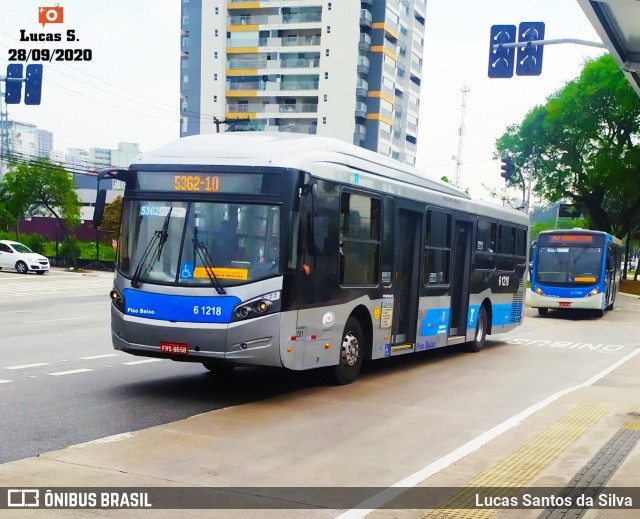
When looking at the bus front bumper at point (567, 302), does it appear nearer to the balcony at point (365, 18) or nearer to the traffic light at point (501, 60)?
the traffic light at point (501, 60)

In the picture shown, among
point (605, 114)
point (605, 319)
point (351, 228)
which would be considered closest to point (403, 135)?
point (605, 114)

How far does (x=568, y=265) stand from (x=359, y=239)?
21171 mm

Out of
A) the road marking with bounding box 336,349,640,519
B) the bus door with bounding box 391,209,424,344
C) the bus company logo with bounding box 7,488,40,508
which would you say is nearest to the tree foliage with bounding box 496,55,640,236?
the bus door with bounding box 391,209,424,344

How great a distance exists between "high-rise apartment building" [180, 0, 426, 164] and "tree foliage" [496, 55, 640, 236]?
2789 cm

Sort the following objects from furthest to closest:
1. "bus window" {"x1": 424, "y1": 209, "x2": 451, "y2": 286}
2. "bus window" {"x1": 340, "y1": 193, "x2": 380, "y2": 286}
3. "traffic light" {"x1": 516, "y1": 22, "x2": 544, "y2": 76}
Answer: "traffic light" {"x1": 516, "y1": 22, "x2": 544, "y2": 76} → "bus window" {"x1": 424, "y1": 209, "x2": 451, "y2": 286} → "bus window" {"x1": 340, "y1": 193, "x2": 380, "y2": 286}

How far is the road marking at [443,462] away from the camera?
20.4 feet

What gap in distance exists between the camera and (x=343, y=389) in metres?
11.6

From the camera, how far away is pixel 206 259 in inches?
399

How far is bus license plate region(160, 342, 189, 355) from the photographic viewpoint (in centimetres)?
998

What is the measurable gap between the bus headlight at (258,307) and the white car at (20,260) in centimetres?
3760

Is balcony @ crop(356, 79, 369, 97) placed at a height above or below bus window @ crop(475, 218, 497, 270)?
above

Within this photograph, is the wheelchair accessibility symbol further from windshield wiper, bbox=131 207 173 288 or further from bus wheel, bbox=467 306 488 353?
bus wheel, bbox=467 306 488 353

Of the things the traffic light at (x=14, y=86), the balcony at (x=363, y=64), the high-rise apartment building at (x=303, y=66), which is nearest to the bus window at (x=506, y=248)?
the traffic light at (x=14, y=86)

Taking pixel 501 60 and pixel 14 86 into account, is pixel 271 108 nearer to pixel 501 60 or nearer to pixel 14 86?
pixel 14 86
